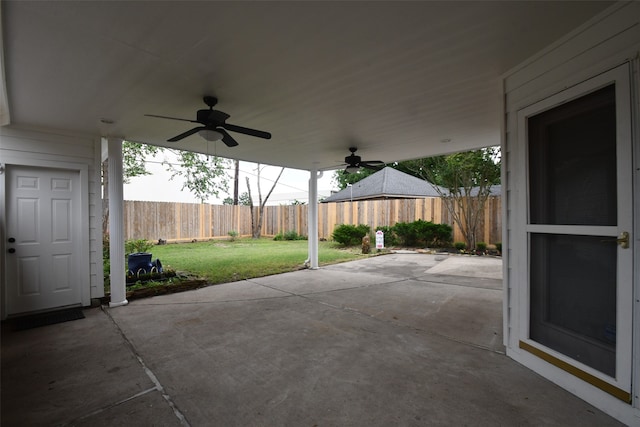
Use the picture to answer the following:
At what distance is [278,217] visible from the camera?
14812 mm

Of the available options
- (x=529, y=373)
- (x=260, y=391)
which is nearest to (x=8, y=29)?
(x=260, y=391)

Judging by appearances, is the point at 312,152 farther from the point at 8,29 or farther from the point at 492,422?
the point at 492,422

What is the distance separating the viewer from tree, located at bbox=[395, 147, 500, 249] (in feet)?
29.0

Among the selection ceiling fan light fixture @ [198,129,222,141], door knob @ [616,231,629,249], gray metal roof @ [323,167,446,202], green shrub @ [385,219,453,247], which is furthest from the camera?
gray metal roof @ [323,167,446,202]

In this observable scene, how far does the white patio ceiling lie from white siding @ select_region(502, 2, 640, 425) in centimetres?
13

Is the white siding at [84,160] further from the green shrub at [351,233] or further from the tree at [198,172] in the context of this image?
the green shrub at [351,233]

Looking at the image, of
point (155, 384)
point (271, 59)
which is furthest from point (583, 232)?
point (155, 384)

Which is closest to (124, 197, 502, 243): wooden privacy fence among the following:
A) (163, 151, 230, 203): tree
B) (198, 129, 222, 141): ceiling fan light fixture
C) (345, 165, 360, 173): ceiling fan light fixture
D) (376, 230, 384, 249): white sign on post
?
(163, 151, 230, 203): tree

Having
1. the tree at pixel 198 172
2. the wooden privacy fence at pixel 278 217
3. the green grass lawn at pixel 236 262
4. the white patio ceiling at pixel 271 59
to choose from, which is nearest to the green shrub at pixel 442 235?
the wooden privacy fence at pixel 278 217

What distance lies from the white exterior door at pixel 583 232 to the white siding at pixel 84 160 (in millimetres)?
5521

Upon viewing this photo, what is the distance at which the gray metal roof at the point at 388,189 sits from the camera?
1316 cm

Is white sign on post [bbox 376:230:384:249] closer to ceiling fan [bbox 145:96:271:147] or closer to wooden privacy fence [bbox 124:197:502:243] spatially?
wooden privacy fence [bbox 124:197:502:243]

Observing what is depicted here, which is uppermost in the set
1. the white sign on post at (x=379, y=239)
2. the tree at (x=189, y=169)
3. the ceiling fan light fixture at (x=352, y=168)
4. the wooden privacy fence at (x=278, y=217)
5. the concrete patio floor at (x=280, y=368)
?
the tree at (x=189, y=169)

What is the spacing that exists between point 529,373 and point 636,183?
5.39ft
